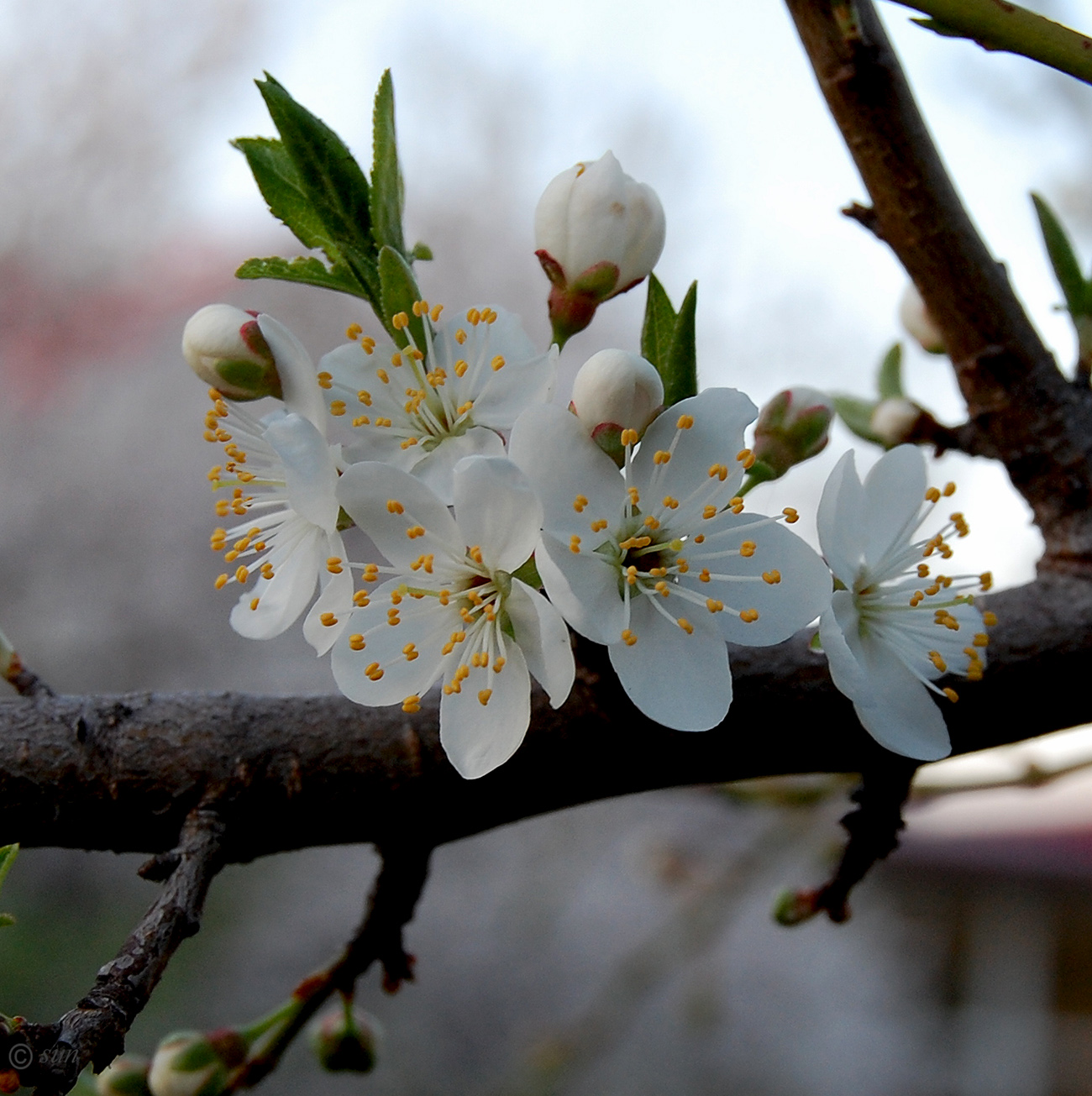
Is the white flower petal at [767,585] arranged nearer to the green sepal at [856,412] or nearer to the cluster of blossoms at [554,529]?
the cluster of blossoms at [554,529]

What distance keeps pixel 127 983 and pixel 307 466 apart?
0.75 feet

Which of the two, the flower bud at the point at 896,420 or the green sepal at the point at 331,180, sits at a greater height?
the green sepal at the point at 331,180

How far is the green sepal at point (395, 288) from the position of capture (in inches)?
20.6

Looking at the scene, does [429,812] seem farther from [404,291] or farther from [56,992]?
[56,992]

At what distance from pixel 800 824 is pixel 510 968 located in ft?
7.92

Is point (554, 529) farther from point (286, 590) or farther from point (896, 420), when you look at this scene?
point (896, 420)

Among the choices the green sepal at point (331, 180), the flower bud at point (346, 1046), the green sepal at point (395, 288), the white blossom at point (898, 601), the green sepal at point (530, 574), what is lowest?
the flower bud at point (346, 1046)

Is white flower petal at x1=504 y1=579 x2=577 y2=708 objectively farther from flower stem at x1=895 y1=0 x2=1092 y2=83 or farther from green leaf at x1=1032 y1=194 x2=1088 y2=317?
green leaf at x1=1032 y1=194 x2=1088 y2=317

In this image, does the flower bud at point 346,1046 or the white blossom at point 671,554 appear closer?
the white blossom at point 671,554

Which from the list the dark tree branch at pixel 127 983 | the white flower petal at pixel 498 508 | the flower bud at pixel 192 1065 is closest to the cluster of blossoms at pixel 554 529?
the white flower petal at pixel 498 508

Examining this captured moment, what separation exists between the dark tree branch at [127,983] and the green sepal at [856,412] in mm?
629

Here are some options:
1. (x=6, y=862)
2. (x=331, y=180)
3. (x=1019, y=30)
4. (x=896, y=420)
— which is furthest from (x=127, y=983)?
(x=896, y=420)

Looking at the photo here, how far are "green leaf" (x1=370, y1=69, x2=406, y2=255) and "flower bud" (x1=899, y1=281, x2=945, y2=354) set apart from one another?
502mm

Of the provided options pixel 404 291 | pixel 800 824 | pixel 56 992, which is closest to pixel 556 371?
pixel 404 291
